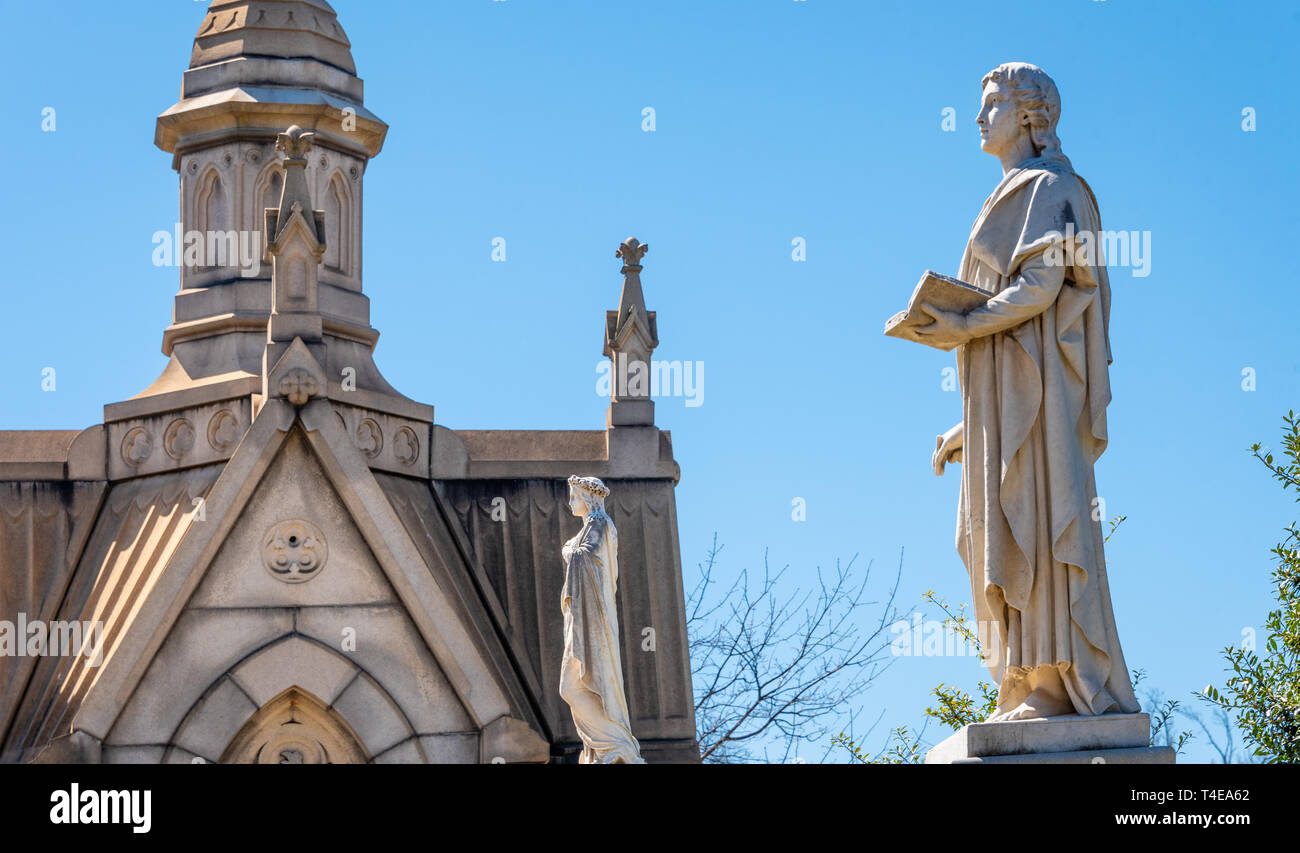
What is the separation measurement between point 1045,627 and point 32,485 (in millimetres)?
14916

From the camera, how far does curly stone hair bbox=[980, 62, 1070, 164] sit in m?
9.59

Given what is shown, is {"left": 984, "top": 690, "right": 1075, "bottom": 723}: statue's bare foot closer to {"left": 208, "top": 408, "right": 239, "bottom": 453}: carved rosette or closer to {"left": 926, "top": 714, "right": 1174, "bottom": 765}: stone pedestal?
{"left": 926, "top": 714, "right": 1174, "bottom": 765}: stone pedestal

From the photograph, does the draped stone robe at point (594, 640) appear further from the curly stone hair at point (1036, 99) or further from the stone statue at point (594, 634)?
the curly stone hair at point (1036, 99)

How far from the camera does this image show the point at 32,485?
72.2ft

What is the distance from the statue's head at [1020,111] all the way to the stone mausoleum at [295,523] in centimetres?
1135

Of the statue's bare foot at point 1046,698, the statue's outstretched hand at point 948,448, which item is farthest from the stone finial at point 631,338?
the statue's bare foot at point 1046,698

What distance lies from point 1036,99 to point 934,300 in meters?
Result: 1.06

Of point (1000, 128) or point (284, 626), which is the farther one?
point (284, 626)

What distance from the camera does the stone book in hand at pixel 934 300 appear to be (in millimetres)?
9156

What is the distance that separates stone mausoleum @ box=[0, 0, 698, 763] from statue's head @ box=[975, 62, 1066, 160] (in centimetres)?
1135
